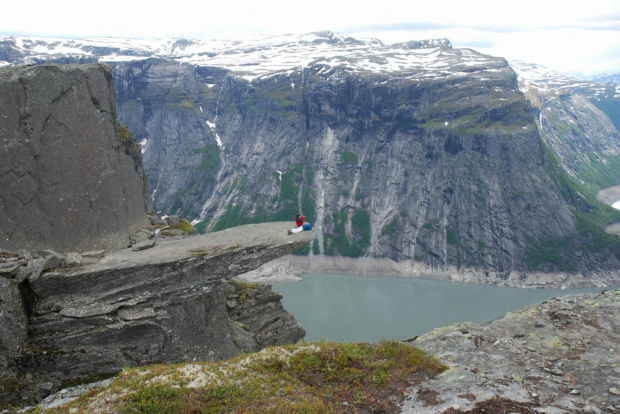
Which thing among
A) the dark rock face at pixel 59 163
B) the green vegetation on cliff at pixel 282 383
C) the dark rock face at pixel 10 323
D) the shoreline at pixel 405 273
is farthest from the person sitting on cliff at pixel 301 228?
the shoreline at pixel 405 273

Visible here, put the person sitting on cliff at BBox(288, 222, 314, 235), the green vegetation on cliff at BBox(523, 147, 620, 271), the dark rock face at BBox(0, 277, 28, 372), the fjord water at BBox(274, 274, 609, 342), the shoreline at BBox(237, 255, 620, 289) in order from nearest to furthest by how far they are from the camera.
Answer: the dark rock face at BBox(0, 277, 28, 372) → the person sitting on cliff at BBox(288, 222, 314, 235) → the fjord water at BBox(274, 274, 609, 342) → the shoreline at BBox(237, 255, 620, 289) → the green vegetation on cliff at BBox(523, 147, 620, 271)

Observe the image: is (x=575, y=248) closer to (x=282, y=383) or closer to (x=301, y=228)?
(x=301, y=228)

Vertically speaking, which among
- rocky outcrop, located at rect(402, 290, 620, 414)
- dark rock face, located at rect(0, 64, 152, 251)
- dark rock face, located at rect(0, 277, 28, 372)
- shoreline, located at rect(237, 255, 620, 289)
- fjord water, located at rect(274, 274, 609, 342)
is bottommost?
shoreline, located at rect(237, 255, 620, 289)

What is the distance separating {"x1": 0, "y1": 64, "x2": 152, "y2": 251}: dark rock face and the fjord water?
7518 centimetres

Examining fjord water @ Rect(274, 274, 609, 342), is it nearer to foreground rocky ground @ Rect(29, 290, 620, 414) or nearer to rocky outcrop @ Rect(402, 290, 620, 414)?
rocky outcrop @ Rect(402, 290, 620, 414)

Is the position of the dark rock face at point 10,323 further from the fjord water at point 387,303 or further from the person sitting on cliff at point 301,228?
the fjord water at point 387,303

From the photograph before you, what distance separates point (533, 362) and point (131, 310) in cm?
1717

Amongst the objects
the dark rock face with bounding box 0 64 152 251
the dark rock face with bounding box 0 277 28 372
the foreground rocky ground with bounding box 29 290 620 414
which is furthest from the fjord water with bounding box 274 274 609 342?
the dark rock face with bounding box 0 277 28 372

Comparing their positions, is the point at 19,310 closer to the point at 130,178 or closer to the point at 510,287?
the point at 130,178

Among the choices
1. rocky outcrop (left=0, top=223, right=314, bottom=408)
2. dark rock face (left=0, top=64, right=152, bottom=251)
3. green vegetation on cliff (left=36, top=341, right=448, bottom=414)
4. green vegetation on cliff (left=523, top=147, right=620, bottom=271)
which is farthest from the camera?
green vegetation on cliff (left=523, top=147, right=620, bottom=271)

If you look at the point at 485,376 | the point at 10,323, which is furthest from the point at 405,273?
the point at 10,323

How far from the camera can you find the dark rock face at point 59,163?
2077 centimetres

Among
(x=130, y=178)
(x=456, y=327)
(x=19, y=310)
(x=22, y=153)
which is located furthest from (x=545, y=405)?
(x=130, y=178)

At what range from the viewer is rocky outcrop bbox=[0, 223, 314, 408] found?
17.1 meters
